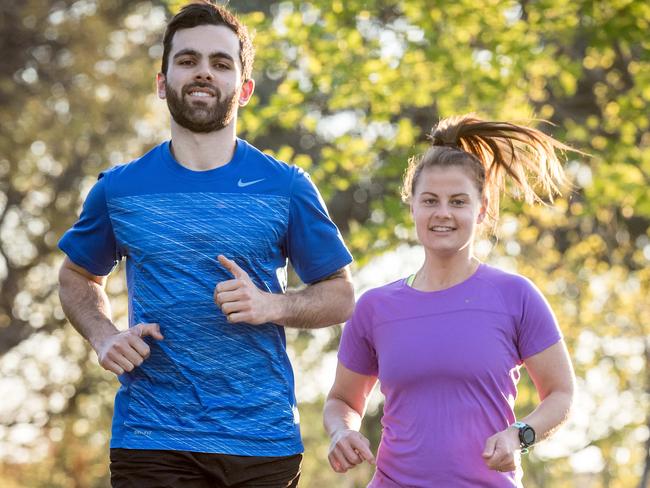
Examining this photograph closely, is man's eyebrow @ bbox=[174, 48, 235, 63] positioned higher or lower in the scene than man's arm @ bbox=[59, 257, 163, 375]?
higher

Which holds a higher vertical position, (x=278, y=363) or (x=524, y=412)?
(x=278, y=363)

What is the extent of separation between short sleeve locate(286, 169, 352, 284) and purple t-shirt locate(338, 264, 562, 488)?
1.12 feet

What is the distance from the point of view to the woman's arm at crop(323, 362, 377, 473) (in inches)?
156

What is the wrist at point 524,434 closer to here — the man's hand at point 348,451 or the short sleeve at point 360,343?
the man's hand at point 348,451

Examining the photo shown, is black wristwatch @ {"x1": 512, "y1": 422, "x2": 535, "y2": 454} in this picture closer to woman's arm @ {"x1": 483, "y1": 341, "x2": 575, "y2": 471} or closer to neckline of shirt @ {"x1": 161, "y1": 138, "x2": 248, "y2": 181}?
woman's arm @ {"x1": 483, "y1": 341, "x2": 575, "y2": 471}

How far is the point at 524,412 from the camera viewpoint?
677 inches

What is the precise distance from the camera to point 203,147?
397 cm

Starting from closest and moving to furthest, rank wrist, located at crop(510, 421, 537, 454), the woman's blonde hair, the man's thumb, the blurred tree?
the man's thumb
wrist, located at crop(510, 421, 537, 454)
the woman's blonde hair
the blurred tree

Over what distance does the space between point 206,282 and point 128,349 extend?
0.31m

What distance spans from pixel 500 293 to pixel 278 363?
770 millimetres

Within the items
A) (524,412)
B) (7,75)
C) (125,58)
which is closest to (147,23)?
(125,58)

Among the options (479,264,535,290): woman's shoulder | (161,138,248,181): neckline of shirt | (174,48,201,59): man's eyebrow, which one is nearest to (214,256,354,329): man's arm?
(161,138,248,181): neckline of shirt

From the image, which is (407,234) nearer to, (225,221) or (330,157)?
(330,157)

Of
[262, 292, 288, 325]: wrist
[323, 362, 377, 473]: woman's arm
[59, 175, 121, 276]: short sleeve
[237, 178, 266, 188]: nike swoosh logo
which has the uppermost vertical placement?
[237, 178, 266, 188]: nike swoosh logo
